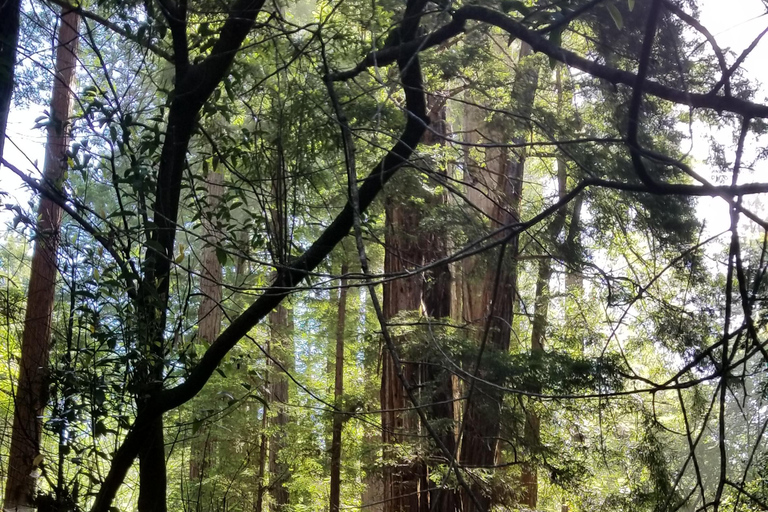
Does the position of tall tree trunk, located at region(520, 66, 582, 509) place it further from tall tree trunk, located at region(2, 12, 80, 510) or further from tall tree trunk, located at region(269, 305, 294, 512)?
tall tree trunk, located at region(269, 305, 294, 512)

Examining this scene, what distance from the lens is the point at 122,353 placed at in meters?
2.76

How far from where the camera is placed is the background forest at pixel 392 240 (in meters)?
1.99

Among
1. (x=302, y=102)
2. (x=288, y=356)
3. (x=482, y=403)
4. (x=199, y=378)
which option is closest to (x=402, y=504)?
(x=482, y=403)

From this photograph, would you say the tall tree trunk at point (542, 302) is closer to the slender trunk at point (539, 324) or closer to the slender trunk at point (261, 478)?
the slender trunk at point (539, 324)

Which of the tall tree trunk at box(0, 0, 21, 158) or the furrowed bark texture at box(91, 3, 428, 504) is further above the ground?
the tall tree trunk at box(0, 0, 21, 158)

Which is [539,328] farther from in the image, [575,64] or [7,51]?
[7,51]

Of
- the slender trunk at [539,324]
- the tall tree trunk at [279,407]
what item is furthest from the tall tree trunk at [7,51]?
the tall tree trunk at [279,407]

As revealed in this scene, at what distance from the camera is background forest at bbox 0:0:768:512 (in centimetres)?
199

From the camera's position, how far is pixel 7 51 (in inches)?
96.7

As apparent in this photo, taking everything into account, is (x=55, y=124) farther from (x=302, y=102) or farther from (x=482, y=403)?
(x=482, y=403)

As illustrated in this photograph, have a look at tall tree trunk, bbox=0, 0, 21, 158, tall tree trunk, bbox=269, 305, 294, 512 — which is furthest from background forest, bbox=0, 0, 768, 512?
tall tree trunk, bbox=269, 305, 294, 512

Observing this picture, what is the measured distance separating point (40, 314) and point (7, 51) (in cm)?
429

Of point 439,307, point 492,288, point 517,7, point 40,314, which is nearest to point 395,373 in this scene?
point 439,307

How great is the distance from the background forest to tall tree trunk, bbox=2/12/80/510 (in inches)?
1.7
